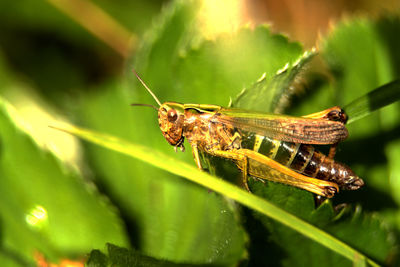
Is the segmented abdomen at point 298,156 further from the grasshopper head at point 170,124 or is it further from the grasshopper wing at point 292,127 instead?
the grasshopper head at point 170,124

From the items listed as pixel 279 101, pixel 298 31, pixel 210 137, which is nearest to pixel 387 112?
pixel 279 101

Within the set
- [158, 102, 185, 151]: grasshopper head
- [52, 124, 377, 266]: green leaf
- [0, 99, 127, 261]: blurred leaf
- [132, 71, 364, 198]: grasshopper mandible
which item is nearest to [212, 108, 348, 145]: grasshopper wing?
[132, 71, 364, 198]: grasshopper mandible

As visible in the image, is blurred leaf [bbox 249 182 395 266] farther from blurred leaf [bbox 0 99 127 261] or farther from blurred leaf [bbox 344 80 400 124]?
blurred leaf [bbox 0 99 127 261]

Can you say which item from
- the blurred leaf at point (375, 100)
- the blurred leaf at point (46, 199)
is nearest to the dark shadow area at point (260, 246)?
the blurred leaf at point (375, 100)

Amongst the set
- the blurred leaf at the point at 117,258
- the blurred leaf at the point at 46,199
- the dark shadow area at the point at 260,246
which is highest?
the blurred leaf at the point at 46,199

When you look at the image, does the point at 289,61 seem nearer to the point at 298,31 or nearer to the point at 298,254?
the point at 298,254

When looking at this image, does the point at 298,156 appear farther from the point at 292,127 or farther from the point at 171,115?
the point at 171,115

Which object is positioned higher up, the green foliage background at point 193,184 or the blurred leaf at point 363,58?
the blurred leaf at point 363,58
